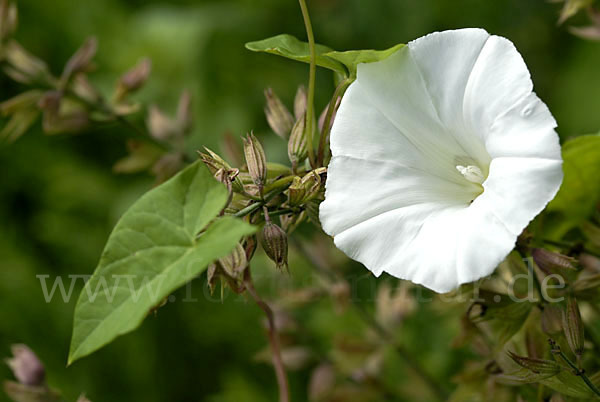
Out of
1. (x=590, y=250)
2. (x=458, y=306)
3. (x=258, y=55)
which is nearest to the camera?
(x=590, y=250)

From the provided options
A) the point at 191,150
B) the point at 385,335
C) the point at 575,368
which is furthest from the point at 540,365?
the point at 191,150

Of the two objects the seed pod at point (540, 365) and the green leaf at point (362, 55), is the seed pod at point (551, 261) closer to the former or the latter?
the seed pod at point (540, 365)

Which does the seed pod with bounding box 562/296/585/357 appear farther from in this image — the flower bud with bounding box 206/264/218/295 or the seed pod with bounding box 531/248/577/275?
the flower bud with bounding box 206/264/218/295

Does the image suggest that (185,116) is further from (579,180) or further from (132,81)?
(579,180)

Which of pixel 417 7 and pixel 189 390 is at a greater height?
pixel 417 7

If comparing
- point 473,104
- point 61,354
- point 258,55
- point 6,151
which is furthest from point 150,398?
point 473,104

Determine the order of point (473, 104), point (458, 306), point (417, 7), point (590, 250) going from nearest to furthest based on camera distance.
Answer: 1. point (473, 104)
2. point (590, 250)
3. point (458, 306)
4. point (417, 7)

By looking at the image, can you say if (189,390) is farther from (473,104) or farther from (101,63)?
(473,104)
